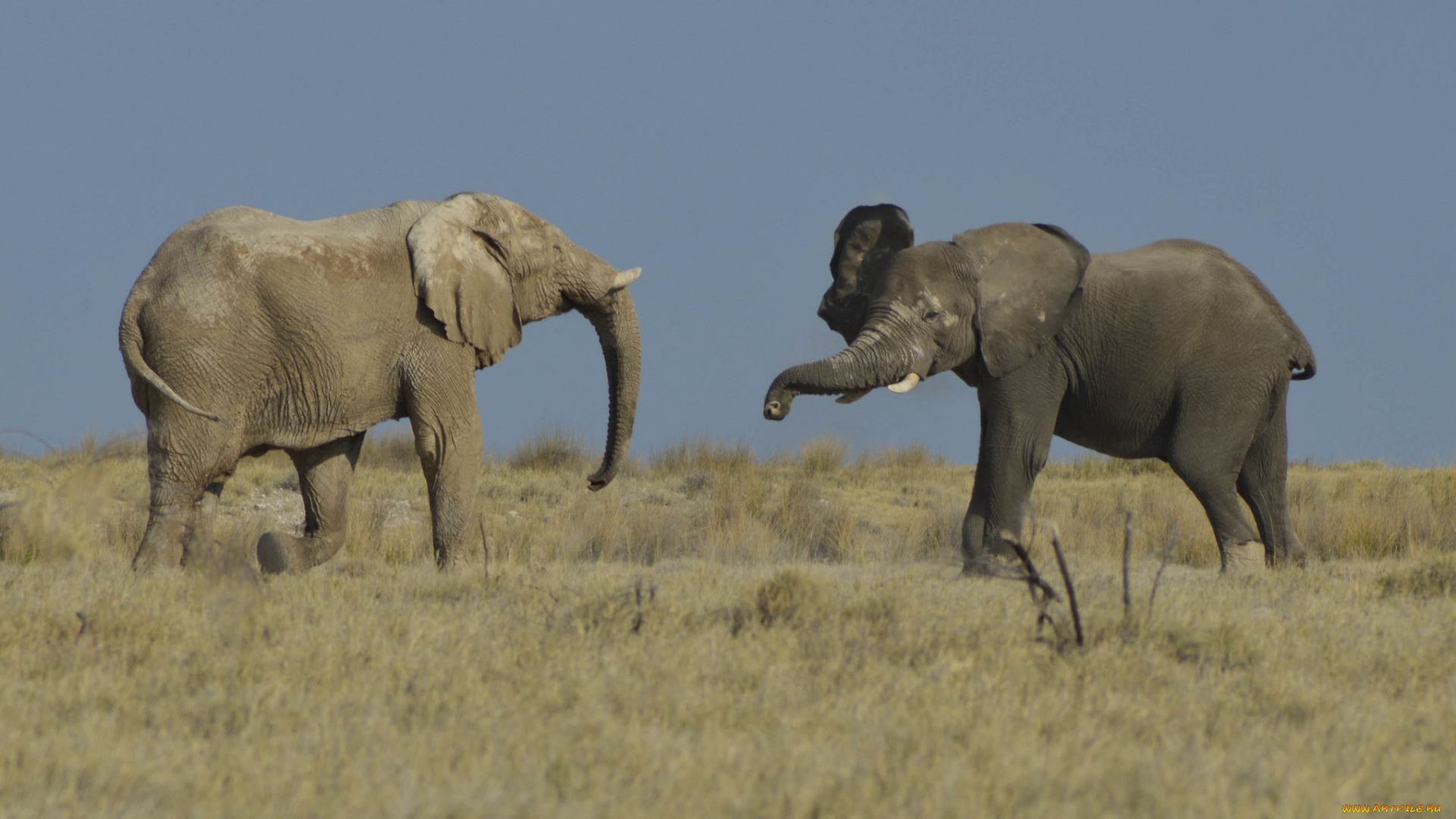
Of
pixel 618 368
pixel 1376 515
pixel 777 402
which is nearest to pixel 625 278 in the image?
pixel 618 368

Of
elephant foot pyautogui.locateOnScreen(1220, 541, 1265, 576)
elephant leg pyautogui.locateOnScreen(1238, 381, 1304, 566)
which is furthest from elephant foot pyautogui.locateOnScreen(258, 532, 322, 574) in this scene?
elephant leg pyautogui.locateOnScreen(1238, 381, 1304, 566)

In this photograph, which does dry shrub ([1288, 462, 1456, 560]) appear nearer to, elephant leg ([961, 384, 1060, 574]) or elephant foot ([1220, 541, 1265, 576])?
elephant foot ([1220, 541, 1265, 576])

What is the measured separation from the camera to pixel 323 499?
30.4 feet

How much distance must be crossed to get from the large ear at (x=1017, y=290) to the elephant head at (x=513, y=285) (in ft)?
8.27

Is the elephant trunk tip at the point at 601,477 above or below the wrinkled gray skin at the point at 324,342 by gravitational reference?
below

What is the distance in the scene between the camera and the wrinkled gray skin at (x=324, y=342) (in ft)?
26.1

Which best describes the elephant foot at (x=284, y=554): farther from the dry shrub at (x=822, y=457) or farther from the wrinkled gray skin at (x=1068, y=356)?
the dry shrub at (x=822, y=457)

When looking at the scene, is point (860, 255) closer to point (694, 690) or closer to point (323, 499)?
point (323, 499)

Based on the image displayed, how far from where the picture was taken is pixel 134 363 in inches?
308

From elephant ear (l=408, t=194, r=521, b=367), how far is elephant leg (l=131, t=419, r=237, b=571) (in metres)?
1.58

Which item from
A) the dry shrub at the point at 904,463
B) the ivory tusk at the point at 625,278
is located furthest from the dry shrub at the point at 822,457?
the ivory tusk at the point at 625,278

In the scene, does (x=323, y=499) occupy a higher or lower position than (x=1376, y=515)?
higher

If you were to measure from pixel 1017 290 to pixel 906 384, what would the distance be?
3.18ft

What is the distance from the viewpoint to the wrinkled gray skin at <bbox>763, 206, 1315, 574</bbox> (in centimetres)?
883
